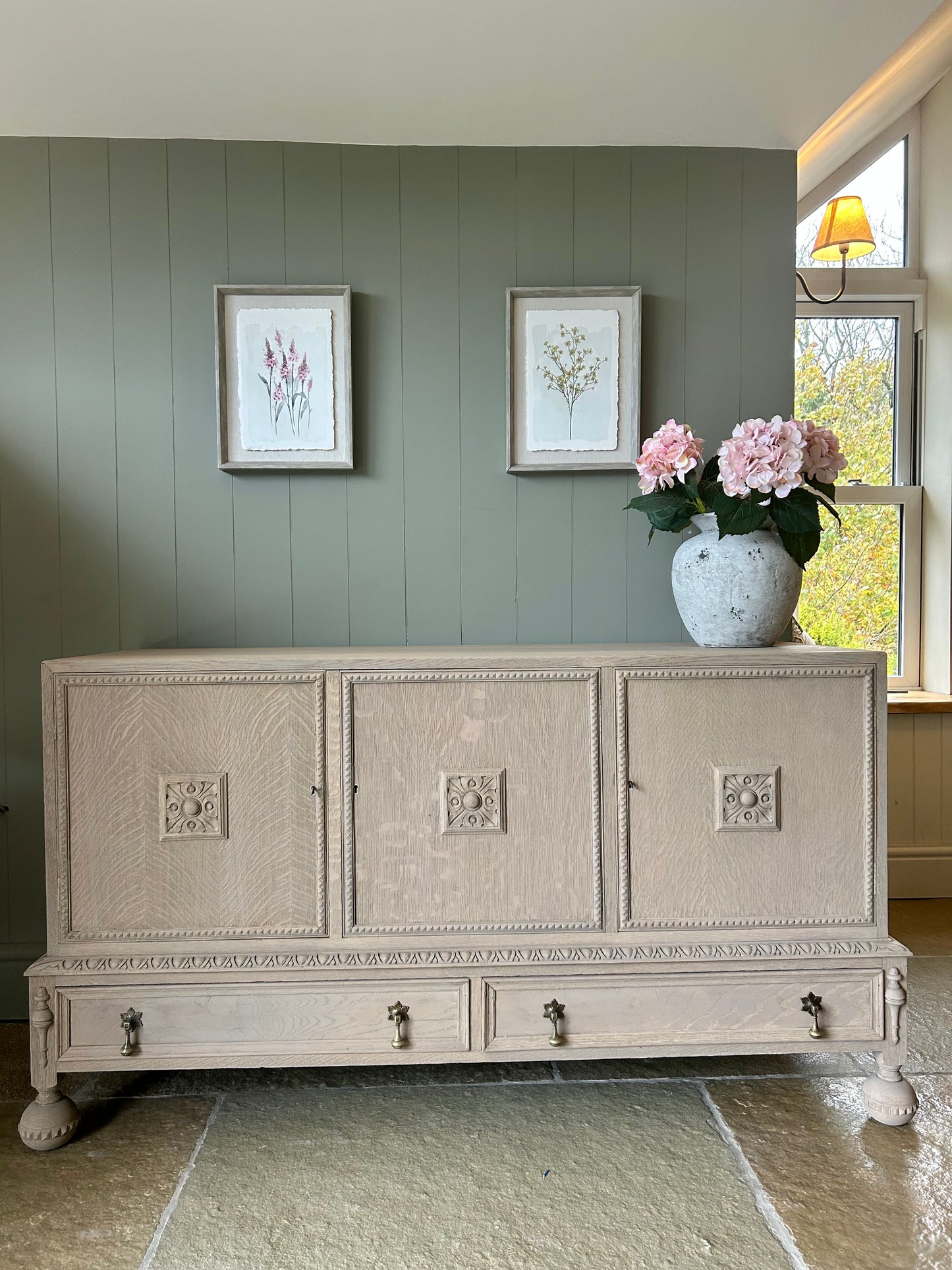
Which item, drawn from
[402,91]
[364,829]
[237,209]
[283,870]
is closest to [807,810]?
[364,829]

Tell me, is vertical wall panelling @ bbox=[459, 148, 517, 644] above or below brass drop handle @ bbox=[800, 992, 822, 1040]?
above

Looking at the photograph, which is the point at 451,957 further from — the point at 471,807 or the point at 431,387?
the point at 431,387

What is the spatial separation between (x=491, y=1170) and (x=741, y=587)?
47.9 inches

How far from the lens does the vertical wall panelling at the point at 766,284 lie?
2031mm

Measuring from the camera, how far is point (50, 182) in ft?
6.46

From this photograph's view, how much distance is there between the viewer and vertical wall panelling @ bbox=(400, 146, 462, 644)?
200 centimetres

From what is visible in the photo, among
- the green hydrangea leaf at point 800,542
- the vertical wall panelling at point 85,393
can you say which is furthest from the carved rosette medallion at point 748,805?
the vertical wall panelling at point 85,393

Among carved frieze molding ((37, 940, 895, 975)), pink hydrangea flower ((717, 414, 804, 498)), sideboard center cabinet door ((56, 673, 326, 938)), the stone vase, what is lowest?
carved frieze molding ((37, 940, 895, 975))

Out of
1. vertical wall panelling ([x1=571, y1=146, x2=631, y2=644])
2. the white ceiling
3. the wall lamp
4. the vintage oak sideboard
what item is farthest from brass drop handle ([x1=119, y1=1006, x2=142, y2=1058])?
the wall lamp

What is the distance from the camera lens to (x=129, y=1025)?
153 centimetres

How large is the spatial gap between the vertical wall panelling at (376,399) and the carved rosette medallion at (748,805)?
873mm

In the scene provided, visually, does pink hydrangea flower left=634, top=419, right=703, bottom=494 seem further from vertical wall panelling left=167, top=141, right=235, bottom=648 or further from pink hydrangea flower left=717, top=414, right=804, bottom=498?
vertical wall panelling left=167, top=141, right=235, bottom=648

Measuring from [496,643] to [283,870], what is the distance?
2.56ft

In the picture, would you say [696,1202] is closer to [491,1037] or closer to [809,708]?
[491,1037]
